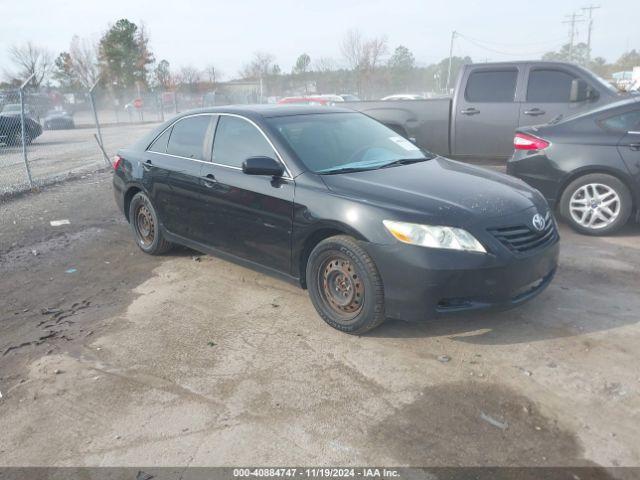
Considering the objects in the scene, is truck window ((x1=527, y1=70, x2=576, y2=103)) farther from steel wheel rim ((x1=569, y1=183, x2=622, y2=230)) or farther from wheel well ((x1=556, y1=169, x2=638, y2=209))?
steel wheel rim ((x1=569, y1=183, x2=622, y2=230))

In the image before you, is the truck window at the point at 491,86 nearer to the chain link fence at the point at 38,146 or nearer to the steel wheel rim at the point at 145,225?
the steel wheel rim at the point at 145,225

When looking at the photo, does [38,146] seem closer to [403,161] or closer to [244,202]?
[244,202]

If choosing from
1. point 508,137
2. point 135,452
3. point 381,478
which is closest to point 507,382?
point 381,478

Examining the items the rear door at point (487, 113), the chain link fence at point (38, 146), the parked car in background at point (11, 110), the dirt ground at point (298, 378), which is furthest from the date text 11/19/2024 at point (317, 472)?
the parked car in background at point (11, 110)

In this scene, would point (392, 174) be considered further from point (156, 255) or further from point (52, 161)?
point (52, 161)

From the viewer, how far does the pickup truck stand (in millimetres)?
7754

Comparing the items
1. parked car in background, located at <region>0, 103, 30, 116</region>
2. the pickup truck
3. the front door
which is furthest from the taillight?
parked car in background, located at <region>0, 103, 30, 116</region>

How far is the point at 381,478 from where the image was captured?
7.89 feet

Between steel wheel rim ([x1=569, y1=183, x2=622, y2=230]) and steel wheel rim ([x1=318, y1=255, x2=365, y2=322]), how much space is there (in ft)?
11.6

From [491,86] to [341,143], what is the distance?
4.86 meters

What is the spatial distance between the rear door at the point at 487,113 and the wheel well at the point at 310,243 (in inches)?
209

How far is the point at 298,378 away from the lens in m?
3.26

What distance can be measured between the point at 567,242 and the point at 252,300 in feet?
11.7

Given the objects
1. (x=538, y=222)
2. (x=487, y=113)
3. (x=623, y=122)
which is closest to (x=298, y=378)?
(x=538, y=222)
